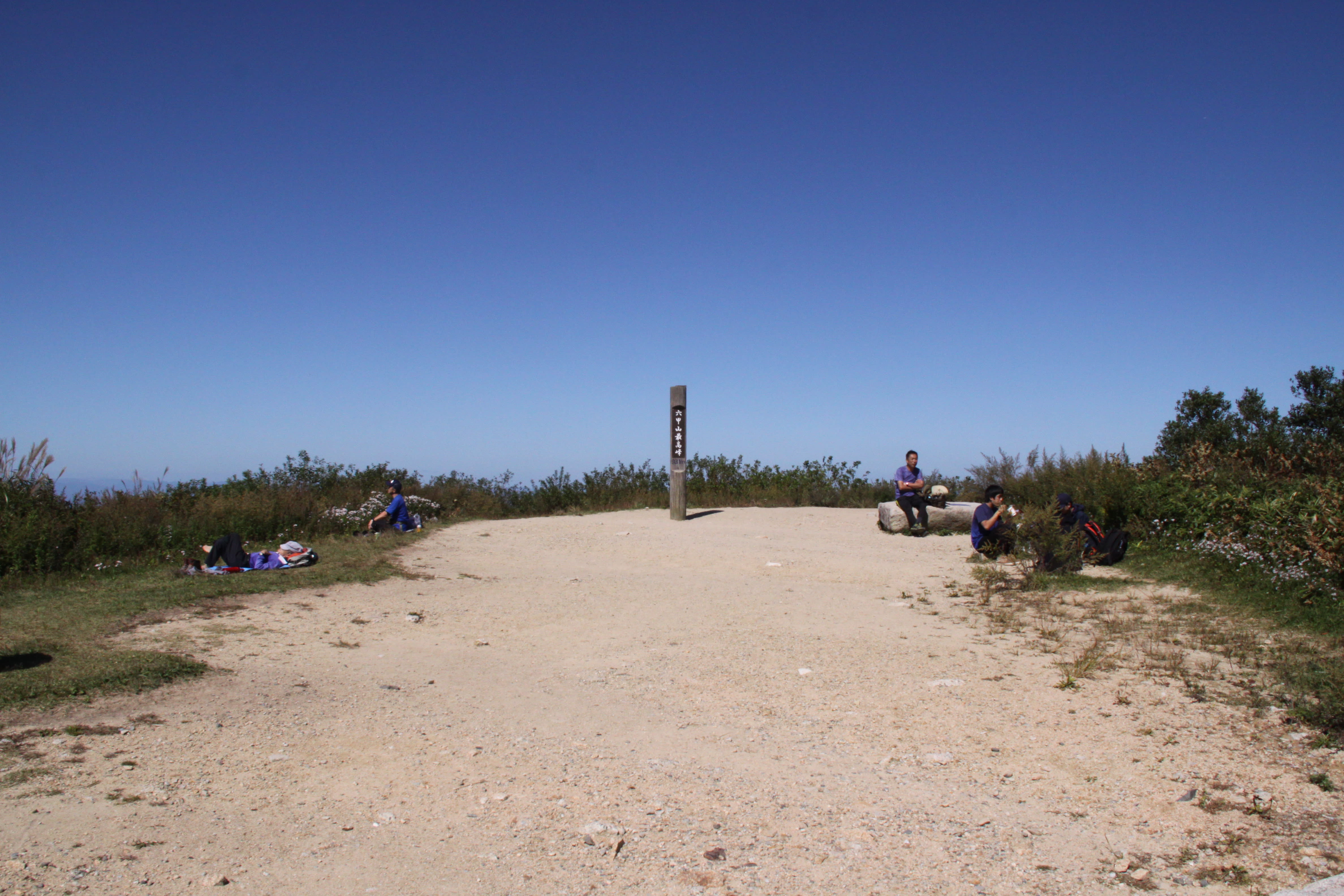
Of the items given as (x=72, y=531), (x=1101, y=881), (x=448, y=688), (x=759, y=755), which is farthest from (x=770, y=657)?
(x=72, y=531)

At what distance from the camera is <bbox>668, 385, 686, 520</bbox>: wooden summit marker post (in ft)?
54.3

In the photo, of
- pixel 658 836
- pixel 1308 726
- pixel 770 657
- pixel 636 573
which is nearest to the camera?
pixel 658 836

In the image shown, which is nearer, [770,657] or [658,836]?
[658,836]

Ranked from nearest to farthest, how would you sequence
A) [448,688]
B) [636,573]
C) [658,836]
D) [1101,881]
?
[1101,881] → [658,836] → [448,688] → [636,573]

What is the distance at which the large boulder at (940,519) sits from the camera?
14.8 m

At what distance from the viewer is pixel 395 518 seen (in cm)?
1387

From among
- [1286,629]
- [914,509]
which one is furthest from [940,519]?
[1286,629]

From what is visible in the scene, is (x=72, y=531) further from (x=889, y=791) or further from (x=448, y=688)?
(x=889, y=791)

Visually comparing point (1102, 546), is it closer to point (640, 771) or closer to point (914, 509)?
point (914, 509)

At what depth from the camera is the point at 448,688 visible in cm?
605

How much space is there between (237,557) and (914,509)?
1068cm

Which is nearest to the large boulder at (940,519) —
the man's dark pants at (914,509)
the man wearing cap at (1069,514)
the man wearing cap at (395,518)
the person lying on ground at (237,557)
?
the man's dark pants at (914,509)

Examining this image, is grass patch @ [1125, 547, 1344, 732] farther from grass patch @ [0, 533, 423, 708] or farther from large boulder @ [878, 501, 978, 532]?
grass patch @ [0, 533, 423, 708]

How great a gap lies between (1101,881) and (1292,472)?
1242 centimetres
